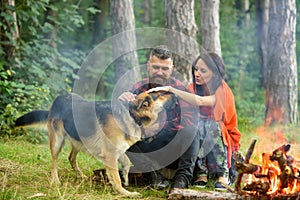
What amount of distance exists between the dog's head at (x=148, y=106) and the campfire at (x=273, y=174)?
1.27 metres

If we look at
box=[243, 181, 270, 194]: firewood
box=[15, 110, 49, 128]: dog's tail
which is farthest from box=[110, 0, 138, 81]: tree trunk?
box=[243, 181, 270, 194]: firewood

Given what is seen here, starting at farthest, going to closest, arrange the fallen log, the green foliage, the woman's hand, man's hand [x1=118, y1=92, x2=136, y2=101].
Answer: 1. the green foliage
2. man's hand [x1=118, y1=92, x2=136, y2=101]
3. the woman's hand
4. the fallen log

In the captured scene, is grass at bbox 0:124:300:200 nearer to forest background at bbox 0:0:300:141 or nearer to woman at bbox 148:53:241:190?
woman at bbox 148:53:241:190

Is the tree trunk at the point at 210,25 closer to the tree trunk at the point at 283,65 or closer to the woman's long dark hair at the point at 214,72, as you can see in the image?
the tree trunk at the point at 283,65

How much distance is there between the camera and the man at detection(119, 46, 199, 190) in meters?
4.45

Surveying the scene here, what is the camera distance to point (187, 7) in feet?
24.2

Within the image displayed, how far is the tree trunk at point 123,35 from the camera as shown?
9742mm

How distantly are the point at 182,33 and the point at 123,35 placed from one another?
2.71m

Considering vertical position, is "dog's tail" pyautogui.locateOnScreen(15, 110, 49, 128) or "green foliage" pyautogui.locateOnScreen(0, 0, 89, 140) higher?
"green foliage" pyautogui.locateOnScreen(0, 0, 89, 140)

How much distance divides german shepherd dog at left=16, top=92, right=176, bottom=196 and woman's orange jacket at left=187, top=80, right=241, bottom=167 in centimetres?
52

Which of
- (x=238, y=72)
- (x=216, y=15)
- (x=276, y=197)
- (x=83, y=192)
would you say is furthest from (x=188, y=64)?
(x=238, y=72)

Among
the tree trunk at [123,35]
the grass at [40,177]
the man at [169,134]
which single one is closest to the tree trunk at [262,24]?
the tree trunk at [123,35]

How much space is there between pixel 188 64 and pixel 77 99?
3098 mm

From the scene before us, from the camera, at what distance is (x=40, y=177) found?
4.74 meters
